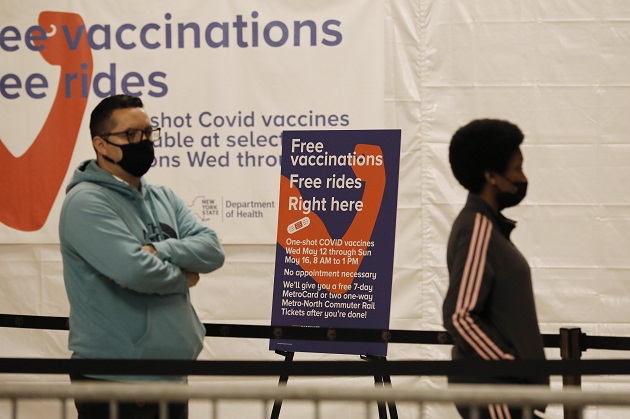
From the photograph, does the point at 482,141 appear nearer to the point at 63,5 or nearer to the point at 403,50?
the point at 403,50

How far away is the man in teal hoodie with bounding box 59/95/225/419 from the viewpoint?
3.05 m

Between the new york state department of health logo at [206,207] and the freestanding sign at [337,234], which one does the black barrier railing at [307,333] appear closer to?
the freestanding sign at [337,234]

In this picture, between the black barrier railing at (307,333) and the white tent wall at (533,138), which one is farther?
the white tent wall at (533,138)

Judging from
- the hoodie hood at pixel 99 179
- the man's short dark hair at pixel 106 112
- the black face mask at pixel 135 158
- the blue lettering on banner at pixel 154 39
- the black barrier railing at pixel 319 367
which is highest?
the blue lettering on banner at pixel 154 39

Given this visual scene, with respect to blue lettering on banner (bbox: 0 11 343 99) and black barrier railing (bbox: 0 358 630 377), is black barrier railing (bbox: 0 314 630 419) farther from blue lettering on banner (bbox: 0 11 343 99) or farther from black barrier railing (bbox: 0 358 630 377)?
blue lettering on banner (bbox: 0 11 343 99)

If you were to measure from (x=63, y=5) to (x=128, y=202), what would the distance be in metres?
2.71

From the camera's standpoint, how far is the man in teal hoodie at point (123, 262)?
3047 millimetres

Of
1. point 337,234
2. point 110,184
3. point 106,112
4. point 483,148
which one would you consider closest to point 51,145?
point 337,234

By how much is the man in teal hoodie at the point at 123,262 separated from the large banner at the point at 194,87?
82.8 inches

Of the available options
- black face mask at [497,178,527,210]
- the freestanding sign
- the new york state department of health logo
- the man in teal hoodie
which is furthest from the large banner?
black face mask at [497,178,527,210]

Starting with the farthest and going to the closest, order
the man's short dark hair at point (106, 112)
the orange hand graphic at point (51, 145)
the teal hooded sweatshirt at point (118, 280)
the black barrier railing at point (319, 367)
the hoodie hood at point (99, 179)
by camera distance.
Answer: the orange hand graphic at point (51, 145) < the man's short dark hair at point (106, 112) < the hoodie hood at point (99, 179) < the teal hooded sweatshirt at point (118, 280) < the black barrier railing at point (319, 367)

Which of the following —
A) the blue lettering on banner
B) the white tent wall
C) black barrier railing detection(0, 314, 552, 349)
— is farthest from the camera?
the blue lettering on banner

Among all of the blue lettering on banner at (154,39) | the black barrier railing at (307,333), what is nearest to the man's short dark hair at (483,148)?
the black barrier railing at (307,333)

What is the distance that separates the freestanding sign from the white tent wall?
1.08 metres
